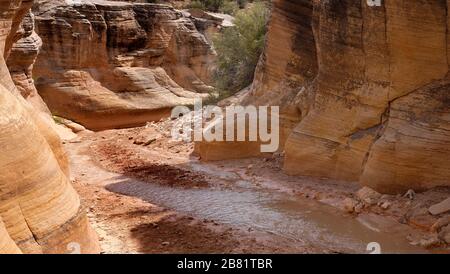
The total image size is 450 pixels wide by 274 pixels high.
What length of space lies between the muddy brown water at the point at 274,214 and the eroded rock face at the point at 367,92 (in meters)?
1.23

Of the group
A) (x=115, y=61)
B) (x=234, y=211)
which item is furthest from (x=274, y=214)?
(x=115, y=61)

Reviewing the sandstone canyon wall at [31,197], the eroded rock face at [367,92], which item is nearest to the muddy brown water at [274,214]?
the eroded rock face at [367,92]

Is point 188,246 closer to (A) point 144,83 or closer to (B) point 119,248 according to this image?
(B) point 119,248

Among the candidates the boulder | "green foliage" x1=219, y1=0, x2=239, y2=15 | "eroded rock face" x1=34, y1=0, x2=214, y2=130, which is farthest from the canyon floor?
"green foliage" x1=219, y1=0, x2=239, y2=15

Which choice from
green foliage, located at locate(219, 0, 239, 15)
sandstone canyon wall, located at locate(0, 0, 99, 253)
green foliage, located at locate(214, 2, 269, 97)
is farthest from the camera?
green foliage, located at locate(219, 0, 239, 15)

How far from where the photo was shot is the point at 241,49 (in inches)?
723

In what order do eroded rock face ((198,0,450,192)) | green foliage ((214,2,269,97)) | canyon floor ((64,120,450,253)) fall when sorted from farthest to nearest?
green foliage ((214,2,269,97)) < eroded rock face ((198,0,450,192)) < canyon floor ((64,120,450,253))

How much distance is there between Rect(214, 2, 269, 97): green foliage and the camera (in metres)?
17.6

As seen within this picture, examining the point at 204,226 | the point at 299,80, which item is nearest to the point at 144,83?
the point at 299,80

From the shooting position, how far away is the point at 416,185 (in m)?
9.91

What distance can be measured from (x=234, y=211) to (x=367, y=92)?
11.3 ft

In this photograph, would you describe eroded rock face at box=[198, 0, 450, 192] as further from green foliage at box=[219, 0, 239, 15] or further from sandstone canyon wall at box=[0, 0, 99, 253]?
green foliage at box=[219, 0, 239, 15]

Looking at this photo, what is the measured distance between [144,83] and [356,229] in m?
14.6

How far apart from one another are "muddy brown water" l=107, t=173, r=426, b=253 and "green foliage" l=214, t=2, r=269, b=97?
6.32 metres
